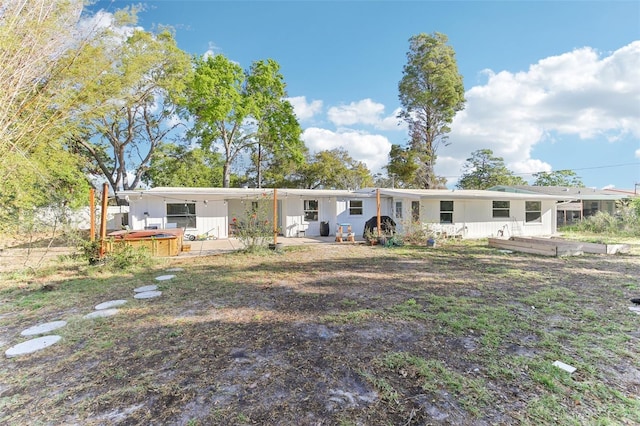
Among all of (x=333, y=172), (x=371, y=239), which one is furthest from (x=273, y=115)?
(x=371, y=239)

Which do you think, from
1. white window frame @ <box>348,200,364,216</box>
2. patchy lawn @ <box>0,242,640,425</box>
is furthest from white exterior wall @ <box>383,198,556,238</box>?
patchy lawn @ <box>0,242,640,425</box>

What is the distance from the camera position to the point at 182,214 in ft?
41.4

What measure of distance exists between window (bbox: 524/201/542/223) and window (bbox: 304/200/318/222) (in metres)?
10.9

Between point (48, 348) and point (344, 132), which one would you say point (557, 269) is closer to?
point (48, 348)

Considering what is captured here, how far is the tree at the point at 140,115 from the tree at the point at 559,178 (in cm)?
3521

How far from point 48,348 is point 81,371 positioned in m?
0.90

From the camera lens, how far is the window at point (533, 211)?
49.0 ft

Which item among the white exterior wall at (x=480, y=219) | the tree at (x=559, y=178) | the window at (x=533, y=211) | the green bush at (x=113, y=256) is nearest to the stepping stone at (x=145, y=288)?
the green bush at (x=113, y=256)

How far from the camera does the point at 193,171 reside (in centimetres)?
2298

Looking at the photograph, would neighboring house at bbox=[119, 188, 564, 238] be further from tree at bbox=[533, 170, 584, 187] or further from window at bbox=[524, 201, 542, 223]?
tree at bbox=[533, 170, 584, 187]

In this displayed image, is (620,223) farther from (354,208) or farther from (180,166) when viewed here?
(180,166)

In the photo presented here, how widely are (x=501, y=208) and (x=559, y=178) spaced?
77.3ft

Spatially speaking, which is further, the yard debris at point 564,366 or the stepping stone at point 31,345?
the stepping stone at point 31,345

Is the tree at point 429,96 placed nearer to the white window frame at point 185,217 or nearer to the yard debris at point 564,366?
the white window frame at point 185,217
